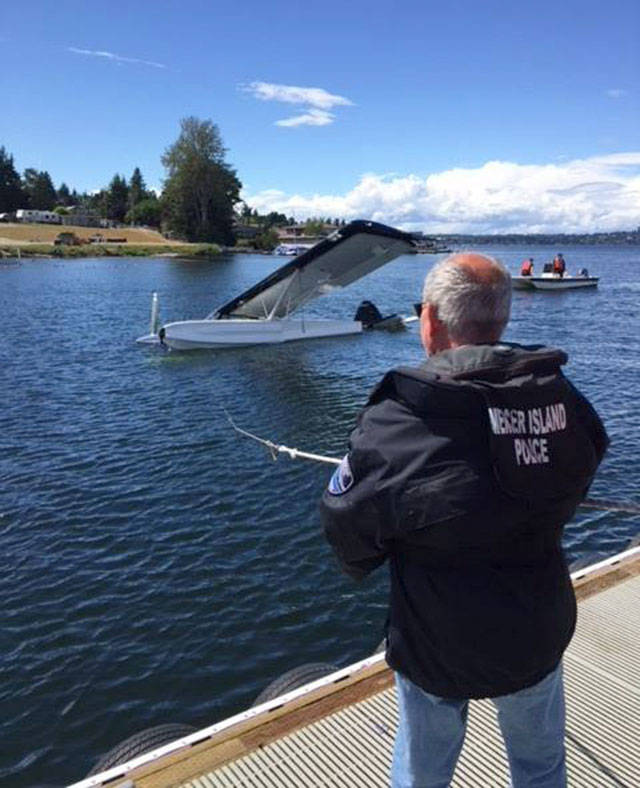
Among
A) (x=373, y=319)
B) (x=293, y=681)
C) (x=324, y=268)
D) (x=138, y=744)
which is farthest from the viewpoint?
(x=373, y=319)

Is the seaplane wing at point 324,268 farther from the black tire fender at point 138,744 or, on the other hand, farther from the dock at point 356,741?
the black tire fender at point 138,744

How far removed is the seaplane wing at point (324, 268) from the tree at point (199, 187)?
104758 millimetres

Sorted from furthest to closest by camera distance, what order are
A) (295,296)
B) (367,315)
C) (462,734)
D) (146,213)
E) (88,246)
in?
1. (146,213)
2. (88,246)
3. (367,315)
4. (295,296)
5. (462,734)

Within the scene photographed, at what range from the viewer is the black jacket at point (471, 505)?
2248mm

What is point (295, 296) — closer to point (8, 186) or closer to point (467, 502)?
point (467, 502)

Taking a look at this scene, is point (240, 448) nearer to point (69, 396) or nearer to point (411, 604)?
point (69, 396)

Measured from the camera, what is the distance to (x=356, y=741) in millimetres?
4156

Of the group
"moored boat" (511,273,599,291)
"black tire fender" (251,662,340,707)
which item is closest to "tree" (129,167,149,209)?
"moored boat" (511,273,599,291)

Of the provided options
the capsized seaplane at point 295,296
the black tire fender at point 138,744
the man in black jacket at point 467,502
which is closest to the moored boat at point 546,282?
the capsized seaplane at point 295,296

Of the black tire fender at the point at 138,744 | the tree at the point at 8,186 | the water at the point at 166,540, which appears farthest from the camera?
the tree at the point at 8,186

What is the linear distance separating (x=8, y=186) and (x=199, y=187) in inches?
2310

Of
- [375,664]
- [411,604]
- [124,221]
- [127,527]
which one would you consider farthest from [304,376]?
[124,221]

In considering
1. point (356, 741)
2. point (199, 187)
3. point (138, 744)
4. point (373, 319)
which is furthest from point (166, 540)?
point (199, 187)

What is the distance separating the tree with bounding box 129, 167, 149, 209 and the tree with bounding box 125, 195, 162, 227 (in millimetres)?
4232
